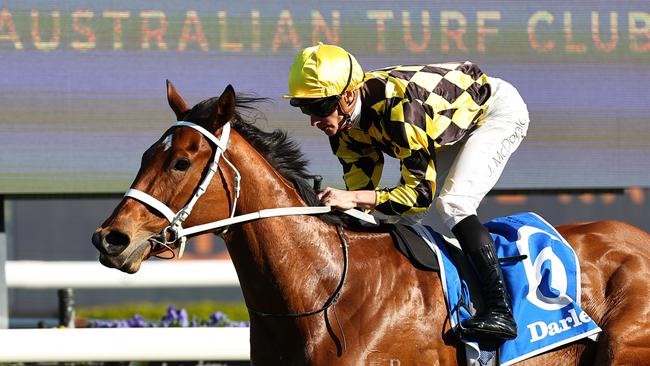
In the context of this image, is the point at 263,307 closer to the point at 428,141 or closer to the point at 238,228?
the point at 238,228

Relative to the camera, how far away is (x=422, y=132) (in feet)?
10.3

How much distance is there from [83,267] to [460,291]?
2610 millimetres

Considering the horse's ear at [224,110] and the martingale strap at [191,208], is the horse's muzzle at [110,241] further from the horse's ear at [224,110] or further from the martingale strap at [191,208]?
the horse's ear at [224,110]

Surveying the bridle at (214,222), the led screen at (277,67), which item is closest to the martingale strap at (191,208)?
the bridle at (214,222)

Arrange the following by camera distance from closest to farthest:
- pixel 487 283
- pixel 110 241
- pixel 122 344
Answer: pixel 110 241, pixel 487 283, pixel 122 344

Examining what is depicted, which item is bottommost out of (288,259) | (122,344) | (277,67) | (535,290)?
(122,344)

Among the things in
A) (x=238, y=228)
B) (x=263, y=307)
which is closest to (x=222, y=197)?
(x=238, y=228)

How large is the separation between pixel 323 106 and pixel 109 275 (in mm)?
2402

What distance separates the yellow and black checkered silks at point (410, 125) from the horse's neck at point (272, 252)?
0.81 ft

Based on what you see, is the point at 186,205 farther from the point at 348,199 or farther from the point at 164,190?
the point at 348,199

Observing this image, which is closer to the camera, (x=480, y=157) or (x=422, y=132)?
(x=422, y=132)

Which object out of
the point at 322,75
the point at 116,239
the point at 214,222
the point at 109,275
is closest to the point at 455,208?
the point at 322,75

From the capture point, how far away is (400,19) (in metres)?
4.90

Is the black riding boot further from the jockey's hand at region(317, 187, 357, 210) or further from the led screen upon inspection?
the led screen
